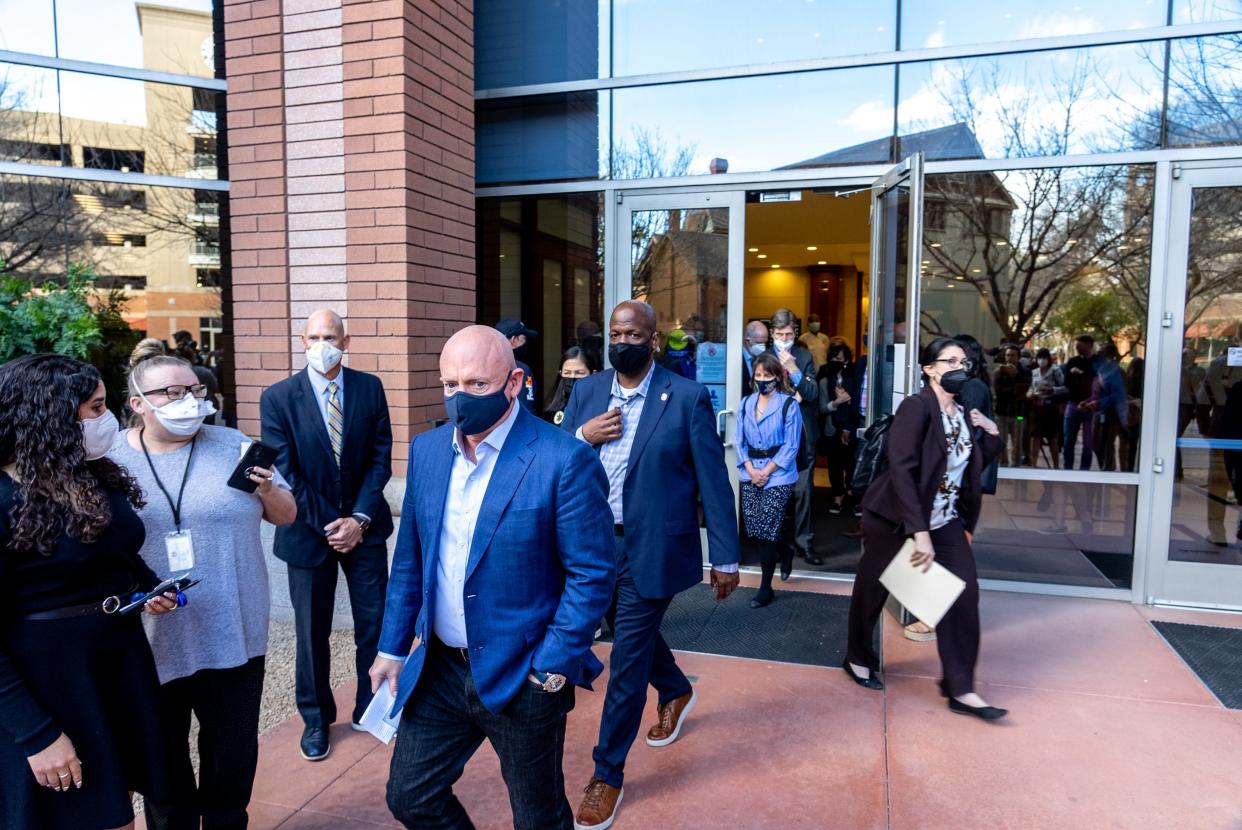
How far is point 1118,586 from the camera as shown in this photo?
5.87m

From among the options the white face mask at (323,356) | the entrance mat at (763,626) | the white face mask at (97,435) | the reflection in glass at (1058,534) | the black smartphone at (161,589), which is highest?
the white face mask at (323,356)

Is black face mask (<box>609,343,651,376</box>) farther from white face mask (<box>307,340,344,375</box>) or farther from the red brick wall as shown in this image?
the red brick wall

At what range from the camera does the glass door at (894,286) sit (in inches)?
194

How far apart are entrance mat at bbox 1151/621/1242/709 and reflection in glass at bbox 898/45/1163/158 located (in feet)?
10.8

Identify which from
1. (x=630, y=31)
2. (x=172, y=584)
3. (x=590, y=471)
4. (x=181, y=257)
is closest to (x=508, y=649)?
(x=590, y=471)

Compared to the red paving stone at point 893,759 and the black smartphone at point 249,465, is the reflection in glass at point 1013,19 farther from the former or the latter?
the black smartphone at point 249,465

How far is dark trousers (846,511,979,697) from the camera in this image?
4082 mm

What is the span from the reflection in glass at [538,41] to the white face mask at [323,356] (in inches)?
153

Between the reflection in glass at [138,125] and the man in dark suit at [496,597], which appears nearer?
the man in dark suit at [496,597]

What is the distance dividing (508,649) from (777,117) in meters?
5.28

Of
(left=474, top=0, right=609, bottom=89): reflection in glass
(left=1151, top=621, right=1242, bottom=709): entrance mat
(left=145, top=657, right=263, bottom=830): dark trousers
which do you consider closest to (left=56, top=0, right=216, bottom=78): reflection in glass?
(left=474, top=0, right=609, bottom=89): reflection in glass

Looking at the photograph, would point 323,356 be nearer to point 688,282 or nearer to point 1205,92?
point 688,282

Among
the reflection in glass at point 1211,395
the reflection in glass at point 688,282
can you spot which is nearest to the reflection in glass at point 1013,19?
the reflection in glass at point 1211,395

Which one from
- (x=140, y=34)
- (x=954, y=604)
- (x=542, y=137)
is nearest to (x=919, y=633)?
(x=954, y=604)
